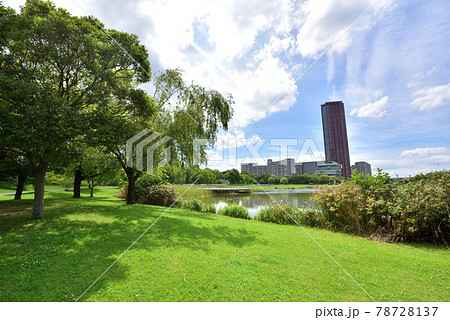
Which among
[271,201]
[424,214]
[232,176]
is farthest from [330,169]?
[232,176]

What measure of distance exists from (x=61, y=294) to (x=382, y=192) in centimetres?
982

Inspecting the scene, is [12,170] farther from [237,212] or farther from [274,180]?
[274,180]

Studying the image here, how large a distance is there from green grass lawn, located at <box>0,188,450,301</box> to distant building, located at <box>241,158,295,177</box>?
28.6ft

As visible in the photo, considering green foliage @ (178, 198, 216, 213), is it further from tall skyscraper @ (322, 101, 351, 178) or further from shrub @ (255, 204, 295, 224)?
tall skyscraper @ (322, 101, 351, 178)

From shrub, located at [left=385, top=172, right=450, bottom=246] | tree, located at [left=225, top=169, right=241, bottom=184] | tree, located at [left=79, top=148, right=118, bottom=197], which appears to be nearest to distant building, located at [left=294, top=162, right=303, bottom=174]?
shrub, located at [left=385, top=172, right=450, bottom=246]

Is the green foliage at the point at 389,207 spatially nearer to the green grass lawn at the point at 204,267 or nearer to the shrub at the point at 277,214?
the green grass lawn at the point at 204,267

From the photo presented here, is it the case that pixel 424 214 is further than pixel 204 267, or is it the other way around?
pixel 424 214

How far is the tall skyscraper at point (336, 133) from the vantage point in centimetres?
997

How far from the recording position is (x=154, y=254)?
4.36m

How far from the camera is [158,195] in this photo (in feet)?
51.9

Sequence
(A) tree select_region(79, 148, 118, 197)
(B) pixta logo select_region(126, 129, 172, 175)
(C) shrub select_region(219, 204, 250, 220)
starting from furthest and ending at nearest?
(A) tree select_region(79, 148, 118, 197), (B) pixta logo select_region(126, 129, 172, 175), (C) shrub select_region(219, 204, 250, 220)

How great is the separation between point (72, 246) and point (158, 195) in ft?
37.2

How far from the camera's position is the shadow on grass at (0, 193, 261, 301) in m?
3.04

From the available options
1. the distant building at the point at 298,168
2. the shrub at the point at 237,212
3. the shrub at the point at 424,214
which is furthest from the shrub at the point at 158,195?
the shrub at the point at 424,214
